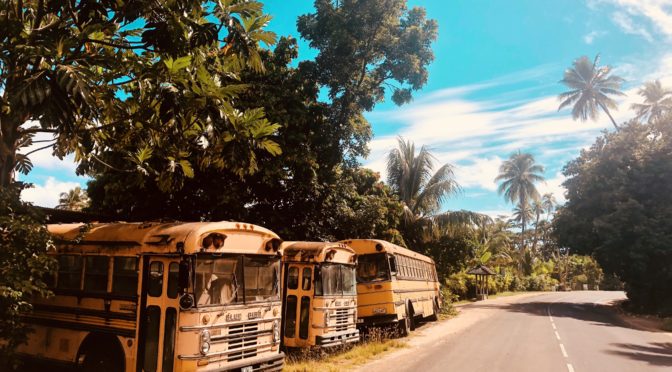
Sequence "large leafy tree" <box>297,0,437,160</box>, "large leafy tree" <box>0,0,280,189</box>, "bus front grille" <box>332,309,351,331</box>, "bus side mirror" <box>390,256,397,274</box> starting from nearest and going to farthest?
"large leafy tree" <box>0,0,280,189</box> < "bus front grille" <box>332,309,351,331</box> < "bus side mirror" <box>390,256,397,274</box> < "large leafy tree" <box>297,0,437,160</box>

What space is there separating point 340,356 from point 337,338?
46cm

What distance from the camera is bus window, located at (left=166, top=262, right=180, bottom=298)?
725 centimetres

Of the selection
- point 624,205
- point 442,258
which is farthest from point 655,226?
point 442,258

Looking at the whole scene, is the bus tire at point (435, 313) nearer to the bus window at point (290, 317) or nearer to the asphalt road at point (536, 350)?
the asphalt road at point (536, 350)

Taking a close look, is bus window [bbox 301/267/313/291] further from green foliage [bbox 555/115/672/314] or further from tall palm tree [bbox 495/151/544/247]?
tall palm tree [bbox 495/151/544/247]

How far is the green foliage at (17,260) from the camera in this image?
707 cm

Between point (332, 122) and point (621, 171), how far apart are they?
69.7 ft

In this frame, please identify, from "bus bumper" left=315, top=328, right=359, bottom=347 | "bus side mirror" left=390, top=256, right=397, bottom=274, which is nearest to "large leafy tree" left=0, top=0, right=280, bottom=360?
"bus bumper" left=315, top=328, right=359, bottom=347

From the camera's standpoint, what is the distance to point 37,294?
8547 millimetres

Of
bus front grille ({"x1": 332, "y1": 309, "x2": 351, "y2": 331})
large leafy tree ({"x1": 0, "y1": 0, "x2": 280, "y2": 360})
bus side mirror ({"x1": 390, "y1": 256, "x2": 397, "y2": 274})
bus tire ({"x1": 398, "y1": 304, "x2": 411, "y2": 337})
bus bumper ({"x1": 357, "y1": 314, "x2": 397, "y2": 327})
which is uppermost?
large leafy tree ({"x1": 0, "y1": 0, "x2": 280, "y2": 360})

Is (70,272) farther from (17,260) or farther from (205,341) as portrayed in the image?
(205,341)

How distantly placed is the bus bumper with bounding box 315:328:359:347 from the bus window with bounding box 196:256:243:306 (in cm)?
381

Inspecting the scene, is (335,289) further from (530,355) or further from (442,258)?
(442,258)

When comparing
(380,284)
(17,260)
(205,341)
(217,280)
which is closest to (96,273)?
(17,260)
